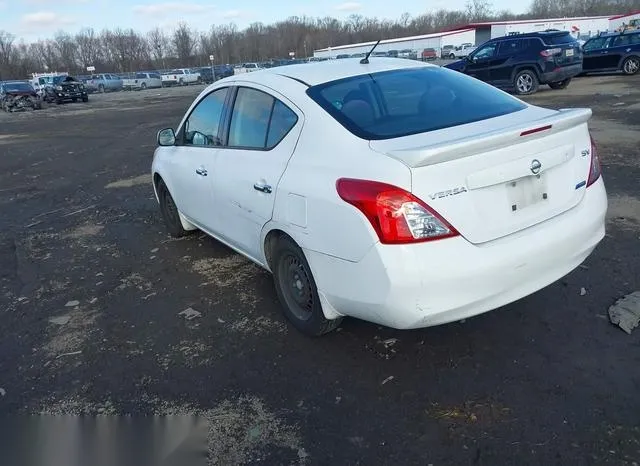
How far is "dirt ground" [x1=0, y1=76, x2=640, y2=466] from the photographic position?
2658 mm

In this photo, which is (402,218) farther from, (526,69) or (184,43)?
(184,43)

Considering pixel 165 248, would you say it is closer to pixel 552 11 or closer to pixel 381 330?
pixel 381 330

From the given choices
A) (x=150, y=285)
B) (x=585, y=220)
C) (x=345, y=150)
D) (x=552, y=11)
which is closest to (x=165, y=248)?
(x=150, y=285)

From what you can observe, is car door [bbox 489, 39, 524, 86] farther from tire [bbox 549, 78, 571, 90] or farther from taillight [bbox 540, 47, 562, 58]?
tire [bbox 549, 78, 571, 90]

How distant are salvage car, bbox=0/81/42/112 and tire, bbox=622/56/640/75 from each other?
35.1 metres

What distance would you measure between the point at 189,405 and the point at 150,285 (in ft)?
6.77

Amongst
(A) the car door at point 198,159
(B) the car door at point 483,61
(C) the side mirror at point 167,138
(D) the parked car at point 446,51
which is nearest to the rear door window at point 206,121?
(A) the car door at point 198,159

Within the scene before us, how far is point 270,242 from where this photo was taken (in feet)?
12.3

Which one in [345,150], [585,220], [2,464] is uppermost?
[345,150]

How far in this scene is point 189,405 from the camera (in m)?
3.10

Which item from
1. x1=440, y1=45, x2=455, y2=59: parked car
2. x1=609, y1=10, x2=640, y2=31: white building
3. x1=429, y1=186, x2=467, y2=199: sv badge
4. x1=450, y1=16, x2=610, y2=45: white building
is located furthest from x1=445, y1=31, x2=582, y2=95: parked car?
x1=450, y1=16, x2=610, y2=45: white building

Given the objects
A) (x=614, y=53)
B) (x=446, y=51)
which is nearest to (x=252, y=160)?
(x=614, y=53)

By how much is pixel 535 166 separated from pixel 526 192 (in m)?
0.15

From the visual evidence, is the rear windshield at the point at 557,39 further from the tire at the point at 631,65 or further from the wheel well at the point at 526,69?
the tire at the point at 631,65
